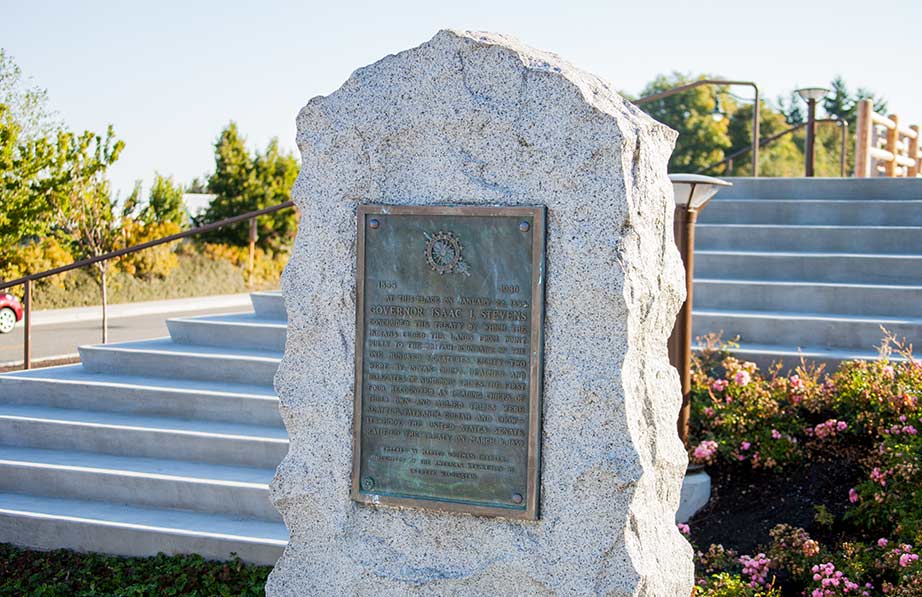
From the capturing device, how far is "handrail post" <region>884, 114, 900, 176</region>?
1383cm

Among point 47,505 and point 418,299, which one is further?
point 47,505

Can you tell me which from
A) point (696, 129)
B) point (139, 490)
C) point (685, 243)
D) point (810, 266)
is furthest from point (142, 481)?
point (696, 129)

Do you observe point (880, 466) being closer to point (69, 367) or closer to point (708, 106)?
point (69, 367)

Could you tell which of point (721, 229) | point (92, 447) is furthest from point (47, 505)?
point (721, 229)

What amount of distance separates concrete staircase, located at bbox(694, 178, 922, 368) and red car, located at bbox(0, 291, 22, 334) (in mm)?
12045

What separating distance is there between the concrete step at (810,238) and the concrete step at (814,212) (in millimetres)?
229

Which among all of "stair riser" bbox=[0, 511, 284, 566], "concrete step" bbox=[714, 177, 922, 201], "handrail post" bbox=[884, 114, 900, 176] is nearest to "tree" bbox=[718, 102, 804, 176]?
"handrail post" bbox=[884, 114, 900, 176]

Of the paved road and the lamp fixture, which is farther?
the paved road

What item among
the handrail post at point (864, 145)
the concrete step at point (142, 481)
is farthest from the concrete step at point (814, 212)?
the concrete step at point (142, 481)

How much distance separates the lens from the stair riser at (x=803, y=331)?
7.06m

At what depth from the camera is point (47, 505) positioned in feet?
20.1

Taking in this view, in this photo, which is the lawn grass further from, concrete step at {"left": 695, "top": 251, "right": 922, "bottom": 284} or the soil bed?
concrete step at {"left": 695, "top": 251, "right": 922, "bottom": 284}

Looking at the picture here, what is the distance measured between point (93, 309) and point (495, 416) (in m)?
18.2

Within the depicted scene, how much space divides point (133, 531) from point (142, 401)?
140cm
